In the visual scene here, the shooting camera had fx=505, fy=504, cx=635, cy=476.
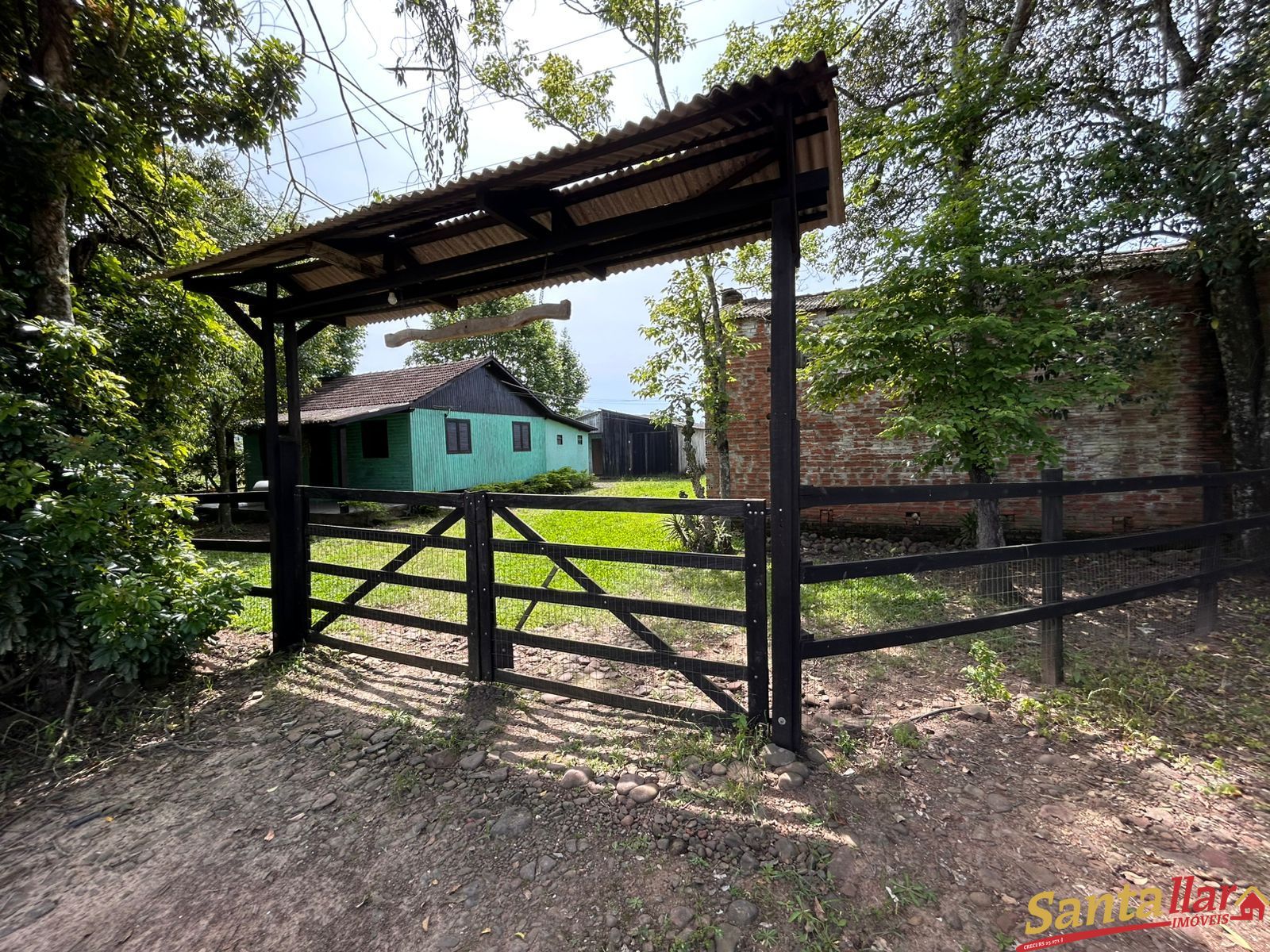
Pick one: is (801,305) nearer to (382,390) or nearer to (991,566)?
(991,566)

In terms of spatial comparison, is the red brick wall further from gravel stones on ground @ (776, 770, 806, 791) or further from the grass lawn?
gravel stones on ground @ (776, 770, 806, 791)

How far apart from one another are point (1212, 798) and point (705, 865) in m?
2.37

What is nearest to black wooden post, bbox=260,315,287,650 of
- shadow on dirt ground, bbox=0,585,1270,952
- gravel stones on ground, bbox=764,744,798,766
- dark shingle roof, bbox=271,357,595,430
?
shadow on dirt ground, bbox=0,585,1270,952

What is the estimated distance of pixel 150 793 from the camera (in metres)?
2.54

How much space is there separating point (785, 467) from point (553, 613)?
3010 millimetres

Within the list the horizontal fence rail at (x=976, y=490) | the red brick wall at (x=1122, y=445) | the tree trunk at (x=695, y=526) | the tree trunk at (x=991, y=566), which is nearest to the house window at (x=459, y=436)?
the tree trunk at (x=695, y=526)

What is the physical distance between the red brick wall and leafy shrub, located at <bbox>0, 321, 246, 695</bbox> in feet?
18.7

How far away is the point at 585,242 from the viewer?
3008mm

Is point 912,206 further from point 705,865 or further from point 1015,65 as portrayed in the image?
point 705,865

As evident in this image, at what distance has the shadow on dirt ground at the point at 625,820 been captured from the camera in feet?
5.82

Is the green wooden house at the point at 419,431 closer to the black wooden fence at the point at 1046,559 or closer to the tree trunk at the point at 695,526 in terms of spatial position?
the tree trunk at the point at 695,526

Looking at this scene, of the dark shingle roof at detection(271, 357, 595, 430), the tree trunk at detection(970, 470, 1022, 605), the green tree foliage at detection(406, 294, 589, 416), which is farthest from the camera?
the green tree foliage at detection(406, 294, 589, 416)

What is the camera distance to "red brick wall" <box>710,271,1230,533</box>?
6.32m

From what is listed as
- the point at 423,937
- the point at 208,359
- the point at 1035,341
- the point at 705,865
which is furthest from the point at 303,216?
the point at 1035,341
